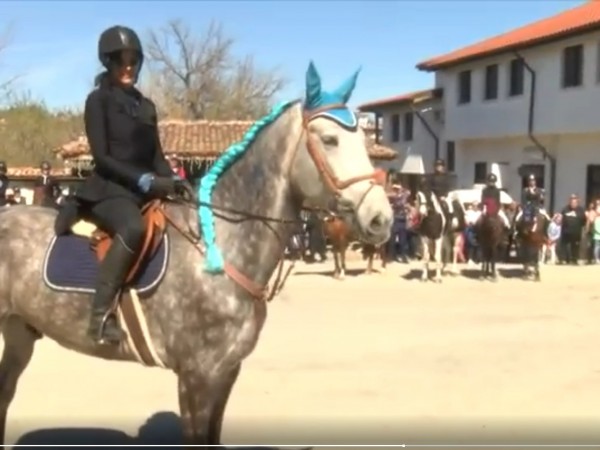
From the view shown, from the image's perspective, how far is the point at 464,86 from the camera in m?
36.8

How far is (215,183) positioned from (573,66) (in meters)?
27.1

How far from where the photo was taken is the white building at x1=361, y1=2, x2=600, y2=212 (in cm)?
2884

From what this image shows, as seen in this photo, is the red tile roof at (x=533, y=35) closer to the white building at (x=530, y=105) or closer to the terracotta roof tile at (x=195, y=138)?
the white building at (x=530, y=105)

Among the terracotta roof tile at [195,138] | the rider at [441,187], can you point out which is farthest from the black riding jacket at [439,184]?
the terracotta roof tile at [195,138]

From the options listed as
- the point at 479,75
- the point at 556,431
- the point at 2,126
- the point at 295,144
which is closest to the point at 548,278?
the point at 556,431

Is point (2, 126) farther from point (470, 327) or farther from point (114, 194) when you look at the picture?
point (114, 194)

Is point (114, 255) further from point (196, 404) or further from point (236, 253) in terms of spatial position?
point (196, 404)

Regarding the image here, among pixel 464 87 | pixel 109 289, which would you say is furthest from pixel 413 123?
pixel 109 289

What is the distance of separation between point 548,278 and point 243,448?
44.5 ft

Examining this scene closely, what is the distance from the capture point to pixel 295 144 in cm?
468

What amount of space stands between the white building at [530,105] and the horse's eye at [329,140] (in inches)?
988

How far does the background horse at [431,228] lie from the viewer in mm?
17844

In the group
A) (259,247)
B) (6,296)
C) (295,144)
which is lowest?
(6,296)

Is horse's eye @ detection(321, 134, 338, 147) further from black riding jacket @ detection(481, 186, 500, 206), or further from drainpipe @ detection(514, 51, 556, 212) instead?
drainpipe @ detection(514, 51, 556, 212)
